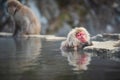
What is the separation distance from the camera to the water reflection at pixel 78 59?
28.6 feet

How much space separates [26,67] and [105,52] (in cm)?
224

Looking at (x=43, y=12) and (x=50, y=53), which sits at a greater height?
(x=43, y=12)

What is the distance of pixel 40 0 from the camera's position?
29.8 m

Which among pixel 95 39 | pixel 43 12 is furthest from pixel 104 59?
pixel 43 12

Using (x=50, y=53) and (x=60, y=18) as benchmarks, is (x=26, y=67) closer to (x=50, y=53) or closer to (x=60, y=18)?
(x=50, y=53)

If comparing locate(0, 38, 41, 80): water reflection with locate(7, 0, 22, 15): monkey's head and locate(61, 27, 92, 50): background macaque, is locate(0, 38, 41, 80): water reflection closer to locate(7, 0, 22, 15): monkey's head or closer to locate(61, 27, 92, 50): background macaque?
locate(61, 27, 92, 50): background macaque

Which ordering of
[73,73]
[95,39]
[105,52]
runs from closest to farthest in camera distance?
[73,73] < [105,52] < [95,39]

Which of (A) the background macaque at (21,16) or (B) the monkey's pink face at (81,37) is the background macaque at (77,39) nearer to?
(B) the monkey's pink face at (81,37)

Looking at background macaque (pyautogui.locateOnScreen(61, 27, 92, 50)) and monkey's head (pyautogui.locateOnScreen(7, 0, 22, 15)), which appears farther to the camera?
monkey's head (pyautogui.locateOnScreen(7, 0, 22, 15))

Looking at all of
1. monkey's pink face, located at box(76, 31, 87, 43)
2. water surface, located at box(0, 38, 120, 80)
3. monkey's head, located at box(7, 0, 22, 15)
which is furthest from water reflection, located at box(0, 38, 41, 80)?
monkey's head, located at box(7, 0, 22, 15)

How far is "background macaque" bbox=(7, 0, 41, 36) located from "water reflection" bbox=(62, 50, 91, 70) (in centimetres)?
718

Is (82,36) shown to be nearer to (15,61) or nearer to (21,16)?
(15,61)

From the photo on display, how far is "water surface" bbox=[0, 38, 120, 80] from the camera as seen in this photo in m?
7.65

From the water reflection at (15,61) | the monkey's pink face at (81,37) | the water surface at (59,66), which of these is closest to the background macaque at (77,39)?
the monkey's pink face at (81,37)
